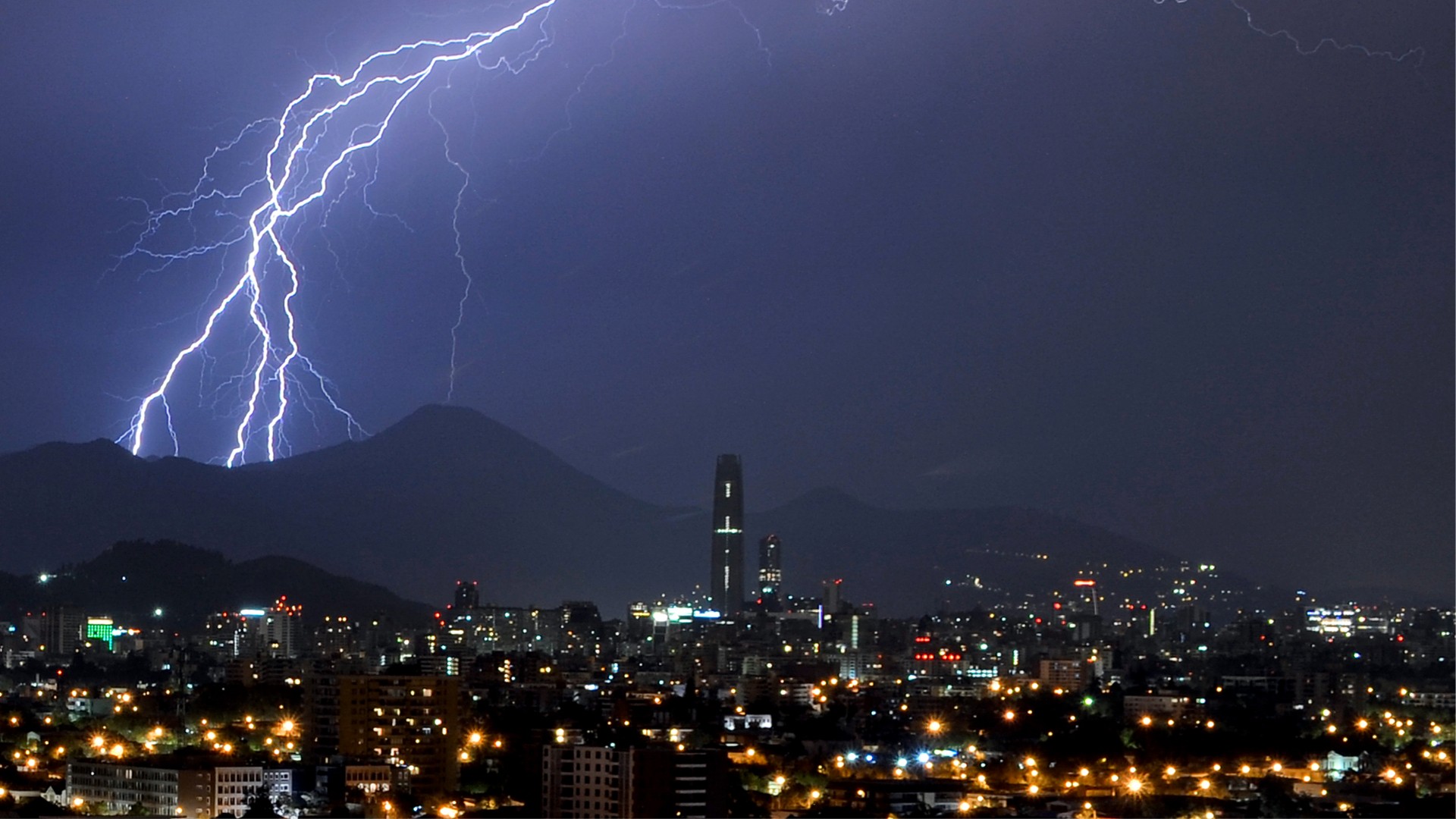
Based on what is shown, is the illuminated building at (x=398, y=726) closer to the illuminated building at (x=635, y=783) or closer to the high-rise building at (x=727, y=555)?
the illuminated building at (x=635, y=783)

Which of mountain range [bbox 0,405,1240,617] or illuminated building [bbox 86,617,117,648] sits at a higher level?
mountain range [bbox 0,405,1240,617]

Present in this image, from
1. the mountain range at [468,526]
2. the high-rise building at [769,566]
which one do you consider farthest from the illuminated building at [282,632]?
the high-rise building at [769,566]

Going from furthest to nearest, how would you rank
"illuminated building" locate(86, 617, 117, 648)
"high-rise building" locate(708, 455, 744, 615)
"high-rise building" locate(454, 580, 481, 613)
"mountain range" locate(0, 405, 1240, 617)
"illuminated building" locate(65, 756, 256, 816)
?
"mountain range" locate(0, 405, 1240, 617)
"high-rise building" locate(454, 580, 481, 613)
"high-rise building" locate(708, 455, 744, 615)
"illuminated building" locate(86, 617, 117, 648)
"illuminated building" locate(65, 756, 256, 816)

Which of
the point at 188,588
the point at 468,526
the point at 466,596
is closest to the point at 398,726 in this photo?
the point at 466,596

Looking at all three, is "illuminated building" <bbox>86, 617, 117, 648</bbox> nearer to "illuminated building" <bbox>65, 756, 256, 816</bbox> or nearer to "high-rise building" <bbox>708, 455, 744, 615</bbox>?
"high-rise building" <bbox>708, 455, 744, 615</bbox>

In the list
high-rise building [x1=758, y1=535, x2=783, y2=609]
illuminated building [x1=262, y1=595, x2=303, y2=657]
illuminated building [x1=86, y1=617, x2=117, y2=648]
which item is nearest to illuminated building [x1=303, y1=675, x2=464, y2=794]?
illuminated building [x1=262, y1=595, x2=303, y2=657]

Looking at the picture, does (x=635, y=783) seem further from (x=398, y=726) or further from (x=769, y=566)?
(x=769, y=566)
